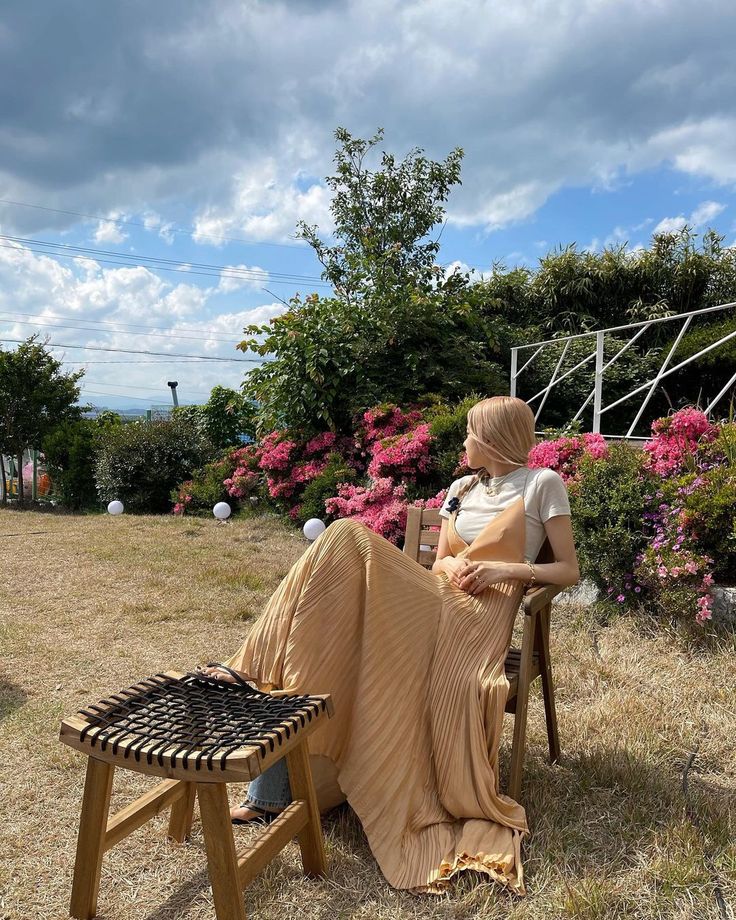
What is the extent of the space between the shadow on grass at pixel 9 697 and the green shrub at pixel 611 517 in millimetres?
2895

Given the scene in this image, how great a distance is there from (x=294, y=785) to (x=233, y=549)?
4.69 meters

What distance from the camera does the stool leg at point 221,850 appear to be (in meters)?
1.48

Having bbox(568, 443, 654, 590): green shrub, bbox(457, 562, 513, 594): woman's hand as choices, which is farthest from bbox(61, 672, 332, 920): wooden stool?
bbox(568, 443, 654, 590): green shrub

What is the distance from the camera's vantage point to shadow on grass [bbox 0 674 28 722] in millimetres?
2953

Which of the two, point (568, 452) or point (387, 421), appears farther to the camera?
point (387, 421)

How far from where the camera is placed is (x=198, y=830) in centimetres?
210

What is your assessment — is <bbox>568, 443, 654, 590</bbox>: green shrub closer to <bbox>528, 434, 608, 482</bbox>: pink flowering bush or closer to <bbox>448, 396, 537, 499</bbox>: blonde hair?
<bbox>528, 434, 608, 482</bbox>: pink flowering bush

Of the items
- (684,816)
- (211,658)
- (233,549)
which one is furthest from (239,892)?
(233,549)

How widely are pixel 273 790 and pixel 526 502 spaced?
118 cm

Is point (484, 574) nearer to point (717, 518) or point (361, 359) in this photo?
point (717, 518)

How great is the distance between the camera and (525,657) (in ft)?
6.93

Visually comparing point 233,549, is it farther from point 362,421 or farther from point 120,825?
point 120,825

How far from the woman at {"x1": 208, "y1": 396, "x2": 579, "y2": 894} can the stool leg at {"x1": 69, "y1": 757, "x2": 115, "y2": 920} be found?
1.45 ft

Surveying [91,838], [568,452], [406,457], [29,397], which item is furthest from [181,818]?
[29,397]
